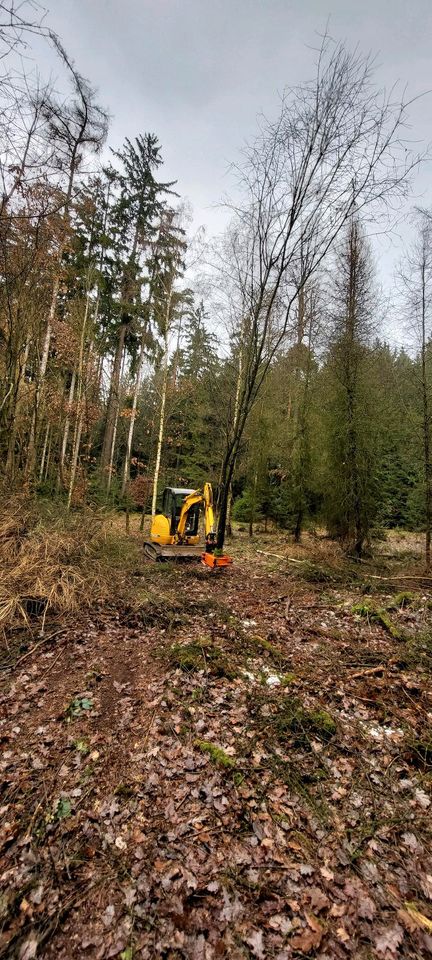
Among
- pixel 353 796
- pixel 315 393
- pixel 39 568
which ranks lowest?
pixel 353 796

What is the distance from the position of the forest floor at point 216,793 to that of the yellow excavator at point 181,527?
409 centimetres

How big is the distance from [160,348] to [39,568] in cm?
1470

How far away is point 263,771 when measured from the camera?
9.69 feet

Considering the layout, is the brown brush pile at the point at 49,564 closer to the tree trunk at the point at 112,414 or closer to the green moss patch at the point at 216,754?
the green moss patch at the point at 216,754

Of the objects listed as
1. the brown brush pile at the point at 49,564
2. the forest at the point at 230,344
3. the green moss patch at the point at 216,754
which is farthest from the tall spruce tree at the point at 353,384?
the green moss patch at the point at 216,754

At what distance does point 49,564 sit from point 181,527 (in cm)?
431

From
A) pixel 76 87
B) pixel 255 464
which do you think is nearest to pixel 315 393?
pixel 255 464

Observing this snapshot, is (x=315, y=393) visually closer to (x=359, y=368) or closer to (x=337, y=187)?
(x=359, y=368)

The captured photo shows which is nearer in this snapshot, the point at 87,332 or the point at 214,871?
the point at 214,871

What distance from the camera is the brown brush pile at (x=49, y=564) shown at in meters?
5.33

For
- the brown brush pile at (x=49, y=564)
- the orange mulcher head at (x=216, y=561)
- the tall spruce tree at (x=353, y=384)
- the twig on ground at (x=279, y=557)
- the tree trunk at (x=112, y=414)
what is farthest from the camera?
the tree trunk at (x=112, y=414)

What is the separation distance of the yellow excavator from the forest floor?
4093 mm

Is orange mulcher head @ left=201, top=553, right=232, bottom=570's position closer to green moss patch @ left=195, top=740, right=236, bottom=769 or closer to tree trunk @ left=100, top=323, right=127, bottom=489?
green moss patch @ left=195, top=740, right=236, bottom=769

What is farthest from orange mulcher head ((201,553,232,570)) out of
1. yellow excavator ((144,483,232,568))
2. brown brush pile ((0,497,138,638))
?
brown brush pile ((0,497,138,638))
